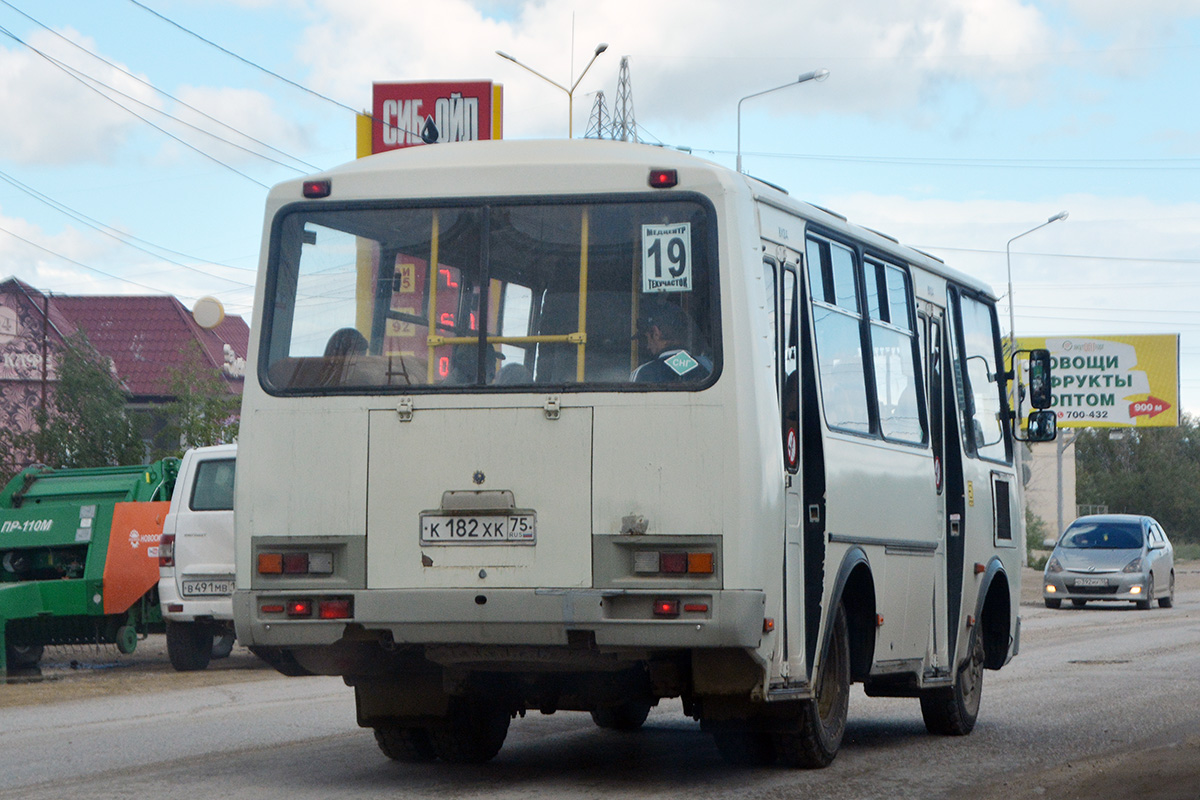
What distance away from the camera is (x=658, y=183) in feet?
27.0

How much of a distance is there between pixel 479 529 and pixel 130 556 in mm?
9567

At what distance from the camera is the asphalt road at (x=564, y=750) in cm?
855

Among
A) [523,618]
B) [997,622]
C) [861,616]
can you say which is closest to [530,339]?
[523,618]

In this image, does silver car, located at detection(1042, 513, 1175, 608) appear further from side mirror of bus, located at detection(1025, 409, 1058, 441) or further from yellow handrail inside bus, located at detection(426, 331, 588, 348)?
yellow handrail inside bus, located at detection(426, 331, 588, 348)

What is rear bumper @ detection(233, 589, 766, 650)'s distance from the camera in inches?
305

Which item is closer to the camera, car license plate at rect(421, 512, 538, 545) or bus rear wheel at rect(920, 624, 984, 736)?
car license plate at rect(421, 512, 538, 545)

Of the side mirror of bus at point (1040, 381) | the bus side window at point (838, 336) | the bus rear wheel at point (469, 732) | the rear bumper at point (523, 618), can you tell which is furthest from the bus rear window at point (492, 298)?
the side mirror of bus at point (1040, 381)

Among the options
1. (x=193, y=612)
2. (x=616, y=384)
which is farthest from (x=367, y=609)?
(x=193, y=612)

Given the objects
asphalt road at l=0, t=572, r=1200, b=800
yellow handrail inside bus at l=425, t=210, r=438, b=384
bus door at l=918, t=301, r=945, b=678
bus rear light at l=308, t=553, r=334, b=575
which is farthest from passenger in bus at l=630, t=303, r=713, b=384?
bus door at l=918, t=301, r=945, b=678

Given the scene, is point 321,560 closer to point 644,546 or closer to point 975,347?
point 644,546

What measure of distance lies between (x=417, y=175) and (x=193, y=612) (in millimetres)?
A: 8908

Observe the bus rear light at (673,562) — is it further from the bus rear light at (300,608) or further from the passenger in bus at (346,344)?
the passenger in bus at (346,344)

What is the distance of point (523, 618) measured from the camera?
7.91 m

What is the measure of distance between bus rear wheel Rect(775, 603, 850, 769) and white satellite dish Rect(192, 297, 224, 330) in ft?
110
